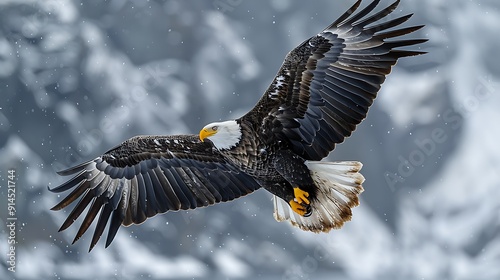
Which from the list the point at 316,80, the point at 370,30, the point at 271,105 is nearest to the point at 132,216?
the point at 271,105

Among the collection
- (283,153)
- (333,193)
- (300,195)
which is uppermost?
(283,153)

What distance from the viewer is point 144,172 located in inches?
259

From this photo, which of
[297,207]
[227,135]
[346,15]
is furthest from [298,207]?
[346,15]

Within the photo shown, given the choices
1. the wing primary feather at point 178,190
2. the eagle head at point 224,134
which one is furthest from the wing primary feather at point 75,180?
the eagle head at point 224,134

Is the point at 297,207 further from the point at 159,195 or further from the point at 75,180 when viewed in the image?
the point at 75,180

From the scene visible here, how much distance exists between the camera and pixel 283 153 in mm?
5750

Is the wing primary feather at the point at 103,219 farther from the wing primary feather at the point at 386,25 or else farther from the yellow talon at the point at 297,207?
the wing primary feather at the point at 386,25

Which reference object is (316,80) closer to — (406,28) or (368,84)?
(368,84)

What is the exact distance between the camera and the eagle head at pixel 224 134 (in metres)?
5.76

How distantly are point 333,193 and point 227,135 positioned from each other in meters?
1.06

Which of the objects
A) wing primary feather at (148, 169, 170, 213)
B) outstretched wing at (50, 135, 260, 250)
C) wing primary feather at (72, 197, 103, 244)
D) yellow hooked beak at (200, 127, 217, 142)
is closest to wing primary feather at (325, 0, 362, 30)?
yellow hooked beak at (200, 127, 217, 142)

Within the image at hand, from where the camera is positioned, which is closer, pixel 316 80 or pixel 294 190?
pixel 316 80

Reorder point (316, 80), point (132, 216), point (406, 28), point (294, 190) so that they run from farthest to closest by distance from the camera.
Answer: point (132, 216) < point (294, 190) < point (316, 80) < point (406, 28)

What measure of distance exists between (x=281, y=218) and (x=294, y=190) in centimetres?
65
